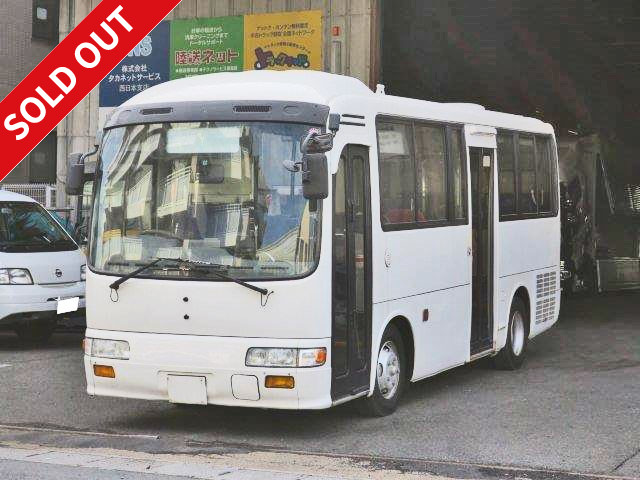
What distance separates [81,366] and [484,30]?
47.0ft

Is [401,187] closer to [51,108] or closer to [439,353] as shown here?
[439,353]

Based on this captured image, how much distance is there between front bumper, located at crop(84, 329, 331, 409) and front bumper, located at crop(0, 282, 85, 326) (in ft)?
18.2

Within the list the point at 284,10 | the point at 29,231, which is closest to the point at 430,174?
the point at 29,231

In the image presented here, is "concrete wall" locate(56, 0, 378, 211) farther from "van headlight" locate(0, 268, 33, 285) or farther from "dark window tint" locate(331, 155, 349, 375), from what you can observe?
"dark window tint" locate(331, 155, 349, 375)

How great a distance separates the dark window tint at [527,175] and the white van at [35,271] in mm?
5208

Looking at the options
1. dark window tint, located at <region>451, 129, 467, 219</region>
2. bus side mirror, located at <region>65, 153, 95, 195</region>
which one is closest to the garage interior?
dark window tint, located at <region>451, 129, 467, 219</region>

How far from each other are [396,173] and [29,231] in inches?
257

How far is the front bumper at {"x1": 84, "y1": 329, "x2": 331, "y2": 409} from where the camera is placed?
30.2 ft

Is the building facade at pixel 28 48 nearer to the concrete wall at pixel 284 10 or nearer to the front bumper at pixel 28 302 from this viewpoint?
the concrete wall at pixel 284 10

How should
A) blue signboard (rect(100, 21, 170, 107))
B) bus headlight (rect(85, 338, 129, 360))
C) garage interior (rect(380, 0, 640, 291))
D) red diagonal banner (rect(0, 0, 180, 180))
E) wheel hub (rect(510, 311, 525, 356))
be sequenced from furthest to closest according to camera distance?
garage interior (rect(380, 0, 640, 291)) → red diagonal banner (rect(0, 0, 180, 180)) → blue signboard (rect(100, 21, 170, 107)) → wheel hub (rect(510, 311, 525, 356)) → bus headlight (rect(85, 338, 129, 360))

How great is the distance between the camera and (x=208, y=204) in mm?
9492

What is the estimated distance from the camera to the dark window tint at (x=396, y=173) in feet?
34.5

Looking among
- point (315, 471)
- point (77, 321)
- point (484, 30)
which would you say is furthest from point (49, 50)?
point (315, 471)

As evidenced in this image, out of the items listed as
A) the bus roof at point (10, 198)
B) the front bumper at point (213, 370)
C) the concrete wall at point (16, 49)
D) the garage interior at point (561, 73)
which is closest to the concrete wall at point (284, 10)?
the garage interior at point (561, 73)
